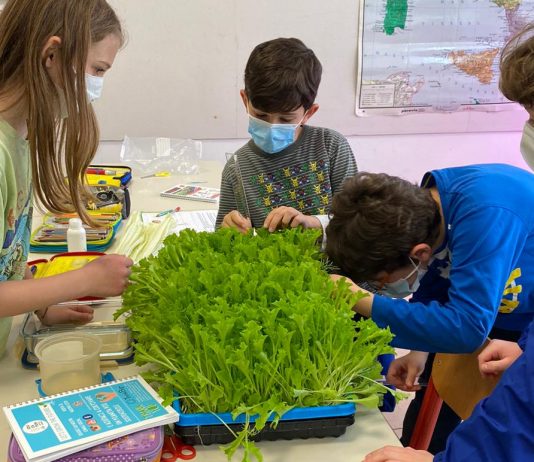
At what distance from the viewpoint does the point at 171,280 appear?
1.04 metres

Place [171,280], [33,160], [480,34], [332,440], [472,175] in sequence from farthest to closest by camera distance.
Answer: [480,34] < [472,175] < [33,160] < [171,280] < [332,440]

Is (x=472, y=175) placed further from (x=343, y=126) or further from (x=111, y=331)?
(x=343, y=126)

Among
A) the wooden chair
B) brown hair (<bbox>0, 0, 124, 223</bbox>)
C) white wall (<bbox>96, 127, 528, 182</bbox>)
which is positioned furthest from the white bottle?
white wall (<bbox>96, 127, 528, 182</bbox>)

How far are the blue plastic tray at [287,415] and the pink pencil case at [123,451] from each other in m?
0.05

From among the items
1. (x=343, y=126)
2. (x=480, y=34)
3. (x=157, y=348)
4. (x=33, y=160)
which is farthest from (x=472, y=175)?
(x=480, y=34)

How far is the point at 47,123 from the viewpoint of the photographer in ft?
3.67

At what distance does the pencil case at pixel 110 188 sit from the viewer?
2057 mm

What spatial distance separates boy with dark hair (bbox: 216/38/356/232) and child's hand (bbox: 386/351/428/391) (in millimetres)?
471

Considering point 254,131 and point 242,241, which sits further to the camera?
point 254,131

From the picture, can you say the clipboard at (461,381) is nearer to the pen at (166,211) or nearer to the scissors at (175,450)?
the scissors at (175,450)

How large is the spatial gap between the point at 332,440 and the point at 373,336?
0.18m

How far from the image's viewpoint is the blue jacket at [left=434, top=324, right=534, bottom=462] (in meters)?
0.74

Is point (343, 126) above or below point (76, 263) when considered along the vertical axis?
above

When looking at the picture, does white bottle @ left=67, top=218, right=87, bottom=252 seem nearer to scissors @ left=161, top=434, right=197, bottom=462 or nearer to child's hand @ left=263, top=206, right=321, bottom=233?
child's hand @ left=263, top=206, right=321, bottom=233
